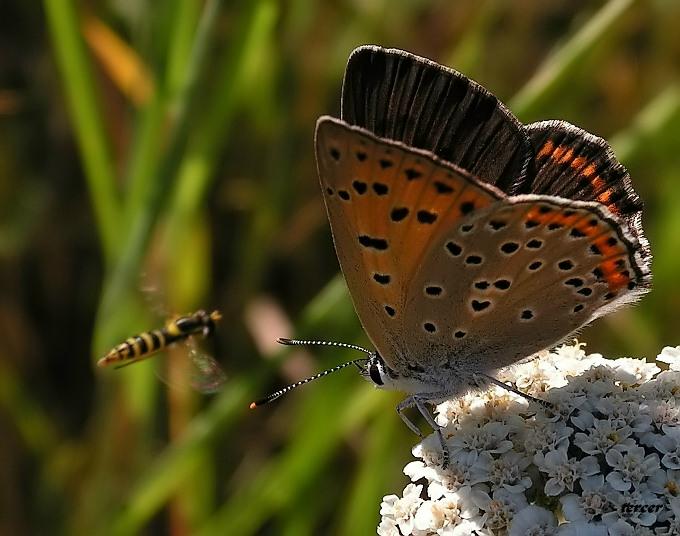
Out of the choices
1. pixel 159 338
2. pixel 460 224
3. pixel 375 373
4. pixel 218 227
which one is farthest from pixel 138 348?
pixel 218 227

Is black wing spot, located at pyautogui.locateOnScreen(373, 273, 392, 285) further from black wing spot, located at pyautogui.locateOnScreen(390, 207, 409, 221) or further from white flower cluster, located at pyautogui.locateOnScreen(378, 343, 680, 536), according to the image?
white flower cluster, located at pyautogui.locateOnScreen(378, 343, 680, 536)

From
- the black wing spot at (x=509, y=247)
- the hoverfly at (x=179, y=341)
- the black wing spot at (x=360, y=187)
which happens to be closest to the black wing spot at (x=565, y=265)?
the black wing spot at (x=509, y=247)

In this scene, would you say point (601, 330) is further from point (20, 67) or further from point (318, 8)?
point (20, 67)

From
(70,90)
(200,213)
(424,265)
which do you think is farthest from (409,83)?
(200,213)

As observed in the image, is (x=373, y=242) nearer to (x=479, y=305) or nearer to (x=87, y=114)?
(x=479, y=305)

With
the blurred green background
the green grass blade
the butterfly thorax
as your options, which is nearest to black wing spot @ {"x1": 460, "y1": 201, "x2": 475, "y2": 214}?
the butterfly thorax

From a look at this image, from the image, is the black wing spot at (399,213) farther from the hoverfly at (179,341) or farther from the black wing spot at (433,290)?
the hoverfly at (179,341)
